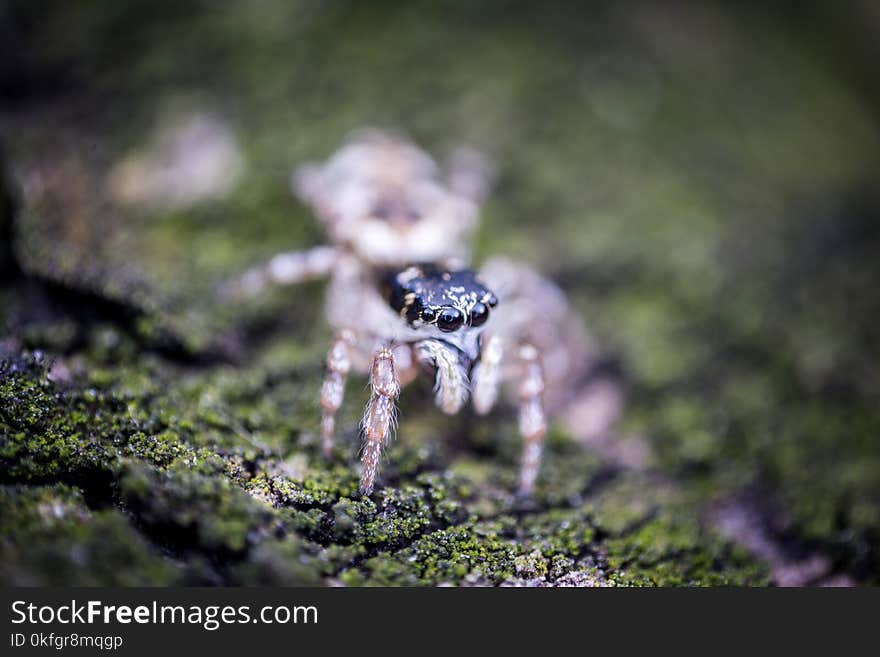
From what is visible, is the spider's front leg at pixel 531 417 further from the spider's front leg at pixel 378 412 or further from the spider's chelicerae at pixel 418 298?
the spider's front leg at pixel 378 412

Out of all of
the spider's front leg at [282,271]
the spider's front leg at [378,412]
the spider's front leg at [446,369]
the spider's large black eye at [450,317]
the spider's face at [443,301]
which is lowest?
the spider's front leg at [378,412]

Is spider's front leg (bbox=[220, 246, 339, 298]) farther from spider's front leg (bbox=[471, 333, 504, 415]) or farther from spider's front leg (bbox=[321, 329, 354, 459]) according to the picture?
spider's front leg (bbox=[471, 333, 504, 415])

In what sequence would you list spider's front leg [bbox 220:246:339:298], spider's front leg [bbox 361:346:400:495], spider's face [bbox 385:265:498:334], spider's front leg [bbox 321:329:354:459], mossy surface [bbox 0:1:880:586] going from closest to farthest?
mossy surface [bbox 0:1:880:586] < spider's front leg [bbox 361:346:400:495] < spider's front leg [bbox 321:329:354:459] < spider's face [bbox 385:265:498:334] < spider's front leg [bbox 220:246:339:298]

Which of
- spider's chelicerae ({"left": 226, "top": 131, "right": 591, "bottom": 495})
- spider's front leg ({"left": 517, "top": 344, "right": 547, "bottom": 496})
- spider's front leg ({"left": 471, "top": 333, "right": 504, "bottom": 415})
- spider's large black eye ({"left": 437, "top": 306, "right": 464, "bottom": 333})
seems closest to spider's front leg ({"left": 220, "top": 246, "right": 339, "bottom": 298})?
spider's chelicerae ({"left": 226, "top": 131, "right": 591, "bottom": 495})


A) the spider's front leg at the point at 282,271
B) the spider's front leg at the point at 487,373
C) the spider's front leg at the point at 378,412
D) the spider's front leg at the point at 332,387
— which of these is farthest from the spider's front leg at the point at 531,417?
the spider's front leg at the point at 282,271

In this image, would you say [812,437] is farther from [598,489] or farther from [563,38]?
[563,38]

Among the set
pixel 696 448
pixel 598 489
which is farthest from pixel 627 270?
pixel 598 489

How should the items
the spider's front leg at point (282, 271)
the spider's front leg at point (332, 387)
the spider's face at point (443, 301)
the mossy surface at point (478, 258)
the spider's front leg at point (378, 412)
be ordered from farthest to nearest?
the spider's front leg at point (282, 271)
the spider's face at point (443, 301)
the spider's front leg at point (332, 387)
the spider's front leg at point (378, 412)
the mossy surface at point (478, 258)
